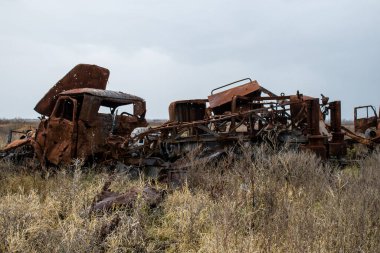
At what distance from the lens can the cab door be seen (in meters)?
8.33

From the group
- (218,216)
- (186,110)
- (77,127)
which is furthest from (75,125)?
(218,216)

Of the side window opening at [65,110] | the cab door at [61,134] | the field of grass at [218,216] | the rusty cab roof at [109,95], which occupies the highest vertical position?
the rusty cab roof at [109,95]

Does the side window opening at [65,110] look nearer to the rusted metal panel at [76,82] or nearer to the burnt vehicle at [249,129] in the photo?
the rusted metal panel at [76,82]

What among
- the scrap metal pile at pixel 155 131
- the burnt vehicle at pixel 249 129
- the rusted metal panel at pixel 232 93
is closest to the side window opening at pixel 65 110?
the scrap metal pile at pixel 155 131

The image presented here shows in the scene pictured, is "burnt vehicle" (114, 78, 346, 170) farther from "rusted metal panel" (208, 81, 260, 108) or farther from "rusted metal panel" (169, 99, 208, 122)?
"rusted metal panel" (169, 99, 208, 122)

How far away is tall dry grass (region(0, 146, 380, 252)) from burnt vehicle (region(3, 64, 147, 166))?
1226 millimetres

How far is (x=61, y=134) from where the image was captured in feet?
27.9

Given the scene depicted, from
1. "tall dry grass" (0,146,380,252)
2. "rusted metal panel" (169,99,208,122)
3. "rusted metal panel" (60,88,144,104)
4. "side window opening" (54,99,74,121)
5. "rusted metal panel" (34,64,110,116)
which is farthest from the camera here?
"rusted metal panel" (169,99,208,122)

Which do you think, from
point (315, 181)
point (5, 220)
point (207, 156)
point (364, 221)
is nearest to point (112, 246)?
point (5, 220)

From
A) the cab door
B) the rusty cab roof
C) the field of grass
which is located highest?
the rusty cab roof

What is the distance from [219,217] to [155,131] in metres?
5.04

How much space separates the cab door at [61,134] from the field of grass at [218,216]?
1.04 metres

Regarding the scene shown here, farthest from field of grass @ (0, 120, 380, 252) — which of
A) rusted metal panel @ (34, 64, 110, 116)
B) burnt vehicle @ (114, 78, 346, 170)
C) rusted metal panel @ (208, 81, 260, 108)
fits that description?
rusted metal panel @ (208, 81, 260, 108)

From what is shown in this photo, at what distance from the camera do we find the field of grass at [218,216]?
367 cm
